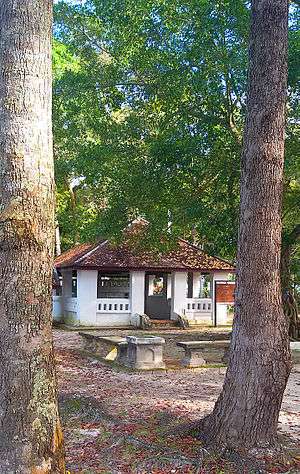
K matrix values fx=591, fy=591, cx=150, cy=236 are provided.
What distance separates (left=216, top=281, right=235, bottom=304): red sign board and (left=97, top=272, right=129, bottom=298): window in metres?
4.30

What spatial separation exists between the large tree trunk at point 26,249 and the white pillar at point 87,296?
803 inches

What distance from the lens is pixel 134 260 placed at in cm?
2573

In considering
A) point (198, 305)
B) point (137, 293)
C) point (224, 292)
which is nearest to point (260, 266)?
point (137, 293)

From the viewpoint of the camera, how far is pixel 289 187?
17531mm

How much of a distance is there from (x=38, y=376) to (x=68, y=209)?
32.2 meters

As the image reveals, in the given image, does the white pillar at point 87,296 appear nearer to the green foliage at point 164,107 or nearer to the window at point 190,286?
the window at point 190,286

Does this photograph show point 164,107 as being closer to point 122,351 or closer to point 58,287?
point 122,351

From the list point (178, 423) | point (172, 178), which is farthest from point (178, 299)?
point (178, 423)

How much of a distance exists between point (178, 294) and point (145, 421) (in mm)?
18478

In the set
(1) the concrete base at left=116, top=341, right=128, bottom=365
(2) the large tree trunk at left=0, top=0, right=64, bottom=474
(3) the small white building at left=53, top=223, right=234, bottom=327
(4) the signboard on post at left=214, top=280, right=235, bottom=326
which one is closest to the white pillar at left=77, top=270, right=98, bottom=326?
(3) the small white building at left=53, top=223, right=234, bottom=327

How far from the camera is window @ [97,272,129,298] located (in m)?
28.0

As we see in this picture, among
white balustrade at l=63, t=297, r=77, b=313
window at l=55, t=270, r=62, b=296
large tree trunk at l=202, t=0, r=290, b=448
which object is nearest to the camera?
large tree trunk at l=202, t=0, r=290, b=448

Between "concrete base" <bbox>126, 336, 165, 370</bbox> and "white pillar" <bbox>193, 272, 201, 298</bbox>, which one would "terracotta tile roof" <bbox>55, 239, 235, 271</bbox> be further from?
"concrete base" <bbox>126, 336, 165, 370</bbox>

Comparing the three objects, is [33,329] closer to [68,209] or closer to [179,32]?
[179,32]
